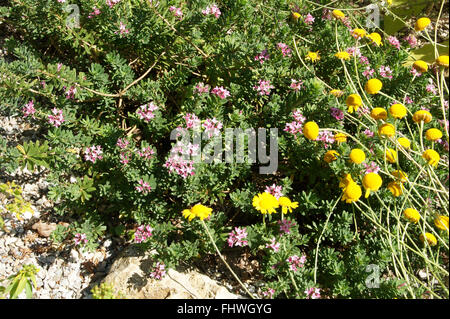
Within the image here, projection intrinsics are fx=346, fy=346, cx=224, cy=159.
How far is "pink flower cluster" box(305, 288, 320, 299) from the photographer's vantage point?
213 cm

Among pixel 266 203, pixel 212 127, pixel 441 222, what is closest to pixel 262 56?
pixel 212 127

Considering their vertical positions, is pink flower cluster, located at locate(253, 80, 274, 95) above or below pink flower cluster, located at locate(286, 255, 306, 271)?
above

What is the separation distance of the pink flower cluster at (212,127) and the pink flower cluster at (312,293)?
1197mm

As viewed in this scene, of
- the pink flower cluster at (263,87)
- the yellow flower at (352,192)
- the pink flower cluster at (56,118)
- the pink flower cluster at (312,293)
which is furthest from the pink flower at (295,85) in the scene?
the pink flower cluster at (56,118)

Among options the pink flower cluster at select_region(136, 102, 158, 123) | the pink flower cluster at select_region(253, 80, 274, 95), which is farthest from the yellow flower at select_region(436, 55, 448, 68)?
the pink flower cluster at select_region(136, 102, 158, 123)

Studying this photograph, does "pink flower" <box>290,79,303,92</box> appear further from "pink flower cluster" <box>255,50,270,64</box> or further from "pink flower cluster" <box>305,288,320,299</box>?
"pink flower cluster" <box>305,288,320,299</box>

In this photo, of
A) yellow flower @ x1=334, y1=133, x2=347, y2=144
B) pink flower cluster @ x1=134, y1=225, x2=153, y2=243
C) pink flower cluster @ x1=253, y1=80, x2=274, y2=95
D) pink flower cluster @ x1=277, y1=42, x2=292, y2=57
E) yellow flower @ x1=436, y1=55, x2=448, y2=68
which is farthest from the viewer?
pink flower cluster @ x1=277, y1=42, x2=292, y2=57

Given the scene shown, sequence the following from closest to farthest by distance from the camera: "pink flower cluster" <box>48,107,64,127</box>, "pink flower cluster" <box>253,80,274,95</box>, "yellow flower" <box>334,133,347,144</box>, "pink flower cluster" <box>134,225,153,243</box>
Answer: "pink flower cluster" <box>134,225,153,243</box> → "yellow flower" <box>334,133,347,144</box> → "pink flower cluster" <box>48,107,64,127</box> → "pink flower cluster" <box>253,80,274,95</box>

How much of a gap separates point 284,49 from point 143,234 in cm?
194

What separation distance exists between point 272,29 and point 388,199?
1834mm

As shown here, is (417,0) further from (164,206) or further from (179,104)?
(164,206)

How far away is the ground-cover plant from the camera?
7.54ft

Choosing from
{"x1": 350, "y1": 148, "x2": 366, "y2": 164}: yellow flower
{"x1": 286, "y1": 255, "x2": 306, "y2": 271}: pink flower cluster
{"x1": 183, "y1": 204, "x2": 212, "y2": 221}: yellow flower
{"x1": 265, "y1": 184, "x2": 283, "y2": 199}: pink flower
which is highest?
{"x1": 350, "y1": 148, "x2": 366, "y2": 164}: yellow flower

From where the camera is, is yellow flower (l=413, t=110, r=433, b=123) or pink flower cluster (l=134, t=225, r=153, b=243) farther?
pink flower cluster (l=134, t=225, r=153, b=243)
